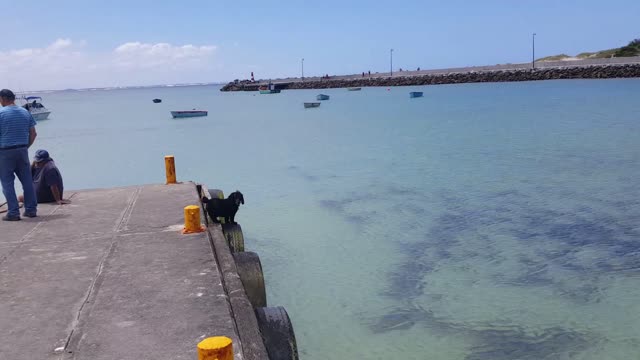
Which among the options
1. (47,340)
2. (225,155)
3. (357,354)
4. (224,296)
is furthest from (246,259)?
(225,155)

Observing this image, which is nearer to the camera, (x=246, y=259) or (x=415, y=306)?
(x=246, y=259)

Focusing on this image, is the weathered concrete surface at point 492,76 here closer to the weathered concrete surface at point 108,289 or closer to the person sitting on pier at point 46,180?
the person sitting on pier at point 46,180

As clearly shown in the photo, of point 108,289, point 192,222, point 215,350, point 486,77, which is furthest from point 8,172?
point 486,77

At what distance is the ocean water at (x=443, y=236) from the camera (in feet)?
26.1

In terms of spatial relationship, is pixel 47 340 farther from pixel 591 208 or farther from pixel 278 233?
pixel 591 208

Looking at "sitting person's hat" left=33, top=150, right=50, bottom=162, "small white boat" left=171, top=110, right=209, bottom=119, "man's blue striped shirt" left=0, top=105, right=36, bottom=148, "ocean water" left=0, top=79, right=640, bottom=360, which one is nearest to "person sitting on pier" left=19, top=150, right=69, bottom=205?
"sitting person's hat" left=33, top=150, right=50, bottom=162

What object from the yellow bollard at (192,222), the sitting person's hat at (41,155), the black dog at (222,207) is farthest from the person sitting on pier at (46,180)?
the yellow bollard at (192,222)

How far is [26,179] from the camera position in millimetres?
8273

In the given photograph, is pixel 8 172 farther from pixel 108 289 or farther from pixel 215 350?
pixel 215 350

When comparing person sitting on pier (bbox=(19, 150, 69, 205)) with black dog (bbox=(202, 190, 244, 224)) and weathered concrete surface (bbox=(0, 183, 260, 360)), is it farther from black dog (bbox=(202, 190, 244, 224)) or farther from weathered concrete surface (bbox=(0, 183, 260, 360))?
black dog (bbox=(202, 190, 244, 224))

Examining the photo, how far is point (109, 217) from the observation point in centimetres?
857

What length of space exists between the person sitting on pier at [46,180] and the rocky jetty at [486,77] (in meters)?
89.2

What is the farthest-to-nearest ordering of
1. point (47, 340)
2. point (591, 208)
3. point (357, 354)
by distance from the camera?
point (591, 208), point (357, 354), point (47, 340)

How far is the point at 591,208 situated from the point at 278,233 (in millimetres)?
8108
